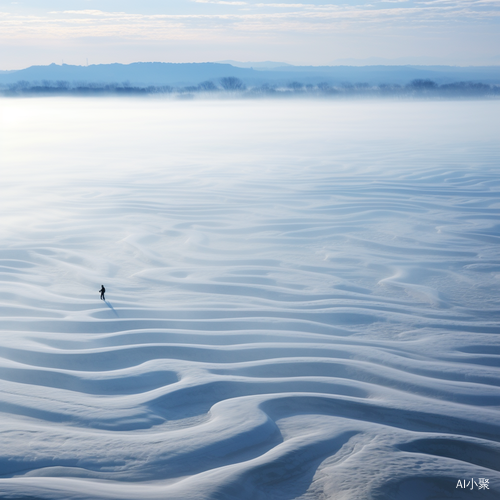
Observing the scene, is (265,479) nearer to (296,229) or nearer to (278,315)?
(278,315)

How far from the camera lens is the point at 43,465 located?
4.92 feet

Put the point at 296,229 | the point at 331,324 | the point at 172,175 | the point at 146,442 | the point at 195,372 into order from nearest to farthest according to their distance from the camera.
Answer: the point at 146,442 < the point at 195,372 < the point at 331,324 < the point at 296,229 < the point at 172,175

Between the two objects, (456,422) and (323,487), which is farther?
(456,422)

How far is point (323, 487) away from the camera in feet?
4.82

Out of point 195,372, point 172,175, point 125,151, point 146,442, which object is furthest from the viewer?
point 125,151

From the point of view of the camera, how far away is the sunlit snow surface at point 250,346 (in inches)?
60.1

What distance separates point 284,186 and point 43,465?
4.94 m

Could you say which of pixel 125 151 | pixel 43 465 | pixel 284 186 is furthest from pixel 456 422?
pixel 125 151

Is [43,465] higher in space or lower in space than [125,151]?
lower

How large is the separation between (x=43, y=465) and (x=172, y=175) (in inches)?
229

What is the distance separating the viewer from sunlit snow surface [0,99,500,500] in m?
1.53

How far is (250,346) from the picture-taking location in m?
2.32

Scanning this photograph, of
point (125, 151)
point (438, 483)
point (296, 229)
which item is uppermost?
point (125, 151)

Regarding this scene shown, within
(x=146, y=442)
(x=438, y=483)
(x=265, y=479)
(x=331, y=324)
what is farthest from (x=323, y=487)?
(x=331, y=324)
